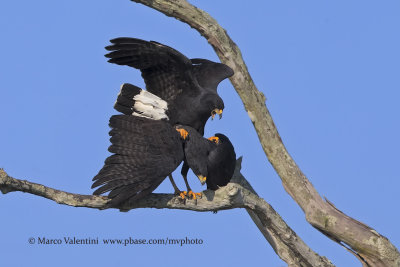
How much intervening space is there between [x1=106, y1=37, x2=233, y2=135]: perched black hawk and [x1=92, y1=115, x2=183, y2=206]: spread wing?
0.72 metres

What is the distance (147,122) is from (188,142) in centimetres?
62

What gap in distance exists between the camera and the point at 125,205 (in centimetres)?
769

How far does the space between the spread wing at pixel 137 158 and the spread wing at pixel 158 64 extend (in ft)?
3.16

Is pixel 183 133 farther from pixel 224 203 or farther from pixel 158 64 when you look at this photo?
pixel 158 64

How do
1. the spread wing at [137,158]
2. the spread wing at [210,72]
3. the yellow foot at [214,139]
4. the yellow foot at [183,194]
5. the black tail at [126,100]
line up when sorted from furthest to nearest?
the spread wing at [210,72], the yellow foot at [214,139], the black tail at [126,100], the yellow foot at [183,194], the spread wing at [137,158]

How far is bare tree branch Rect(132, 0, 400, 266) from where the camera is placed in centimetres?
867

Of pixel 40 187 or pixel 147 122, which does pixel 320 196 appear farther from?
pixel 40 187

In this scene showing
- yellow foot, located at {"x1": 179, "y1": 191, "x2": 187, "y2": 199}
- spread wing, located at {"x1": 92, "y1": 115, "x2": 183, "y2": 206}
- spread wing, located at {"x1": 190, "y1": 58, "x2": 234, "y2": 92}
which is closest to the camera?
spread wing, located at {"x1": 92, "y1": 115, "x2": 183, "y2": 206}

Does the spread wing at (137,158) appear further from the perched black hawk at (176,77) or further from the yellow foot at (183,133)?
the perched black hawk at (176,77)

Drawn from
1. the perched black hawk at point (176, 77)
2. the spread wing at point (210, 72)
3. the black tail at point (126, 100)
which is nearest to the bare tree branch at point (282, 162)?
the spread wing at point (210, 72)

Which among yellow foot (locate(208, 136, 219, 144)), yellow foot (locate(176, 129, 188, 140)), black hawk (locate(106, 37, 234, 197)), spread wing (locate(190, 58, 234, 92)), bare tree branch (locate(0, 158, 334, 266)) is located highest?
spread wing (locate(190, 58, 234, 92))

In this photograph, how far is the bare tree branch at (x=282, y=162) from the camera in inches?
341

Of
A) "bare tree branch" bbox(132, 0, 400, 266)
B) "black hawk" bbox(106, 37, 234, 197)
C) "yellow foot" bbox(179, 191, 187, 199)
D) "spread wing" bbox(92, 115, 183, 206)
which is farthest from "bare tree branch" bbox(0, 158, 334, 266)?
"black hawk" bbox(106, 37, 234, 197)

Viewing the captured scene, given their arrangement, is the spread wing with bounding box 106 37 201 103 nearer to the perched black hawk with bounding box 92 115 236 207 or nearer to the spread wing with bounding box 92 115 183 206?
the perched black hawk with bounding box 92 115 236 207
